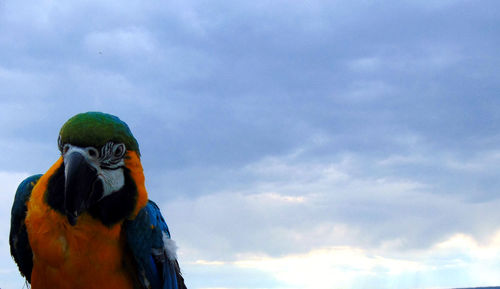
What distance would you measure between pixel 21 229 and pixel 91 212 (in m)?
1.30

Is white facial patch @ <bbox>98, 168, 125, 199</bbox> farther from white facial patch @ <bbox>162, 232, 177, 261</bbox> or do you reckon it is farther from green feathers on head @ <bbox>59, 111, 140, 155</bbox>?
white facial patch @ <bbox>162, 232, 177, 261</bbox>

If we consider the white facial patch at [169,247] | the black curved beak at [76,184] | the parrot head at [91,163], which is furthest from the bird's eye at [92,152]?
the white facial patch at [169,247]

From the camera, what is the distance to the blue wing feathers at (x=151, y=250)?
5664mm

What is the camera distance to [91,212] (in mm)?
5285

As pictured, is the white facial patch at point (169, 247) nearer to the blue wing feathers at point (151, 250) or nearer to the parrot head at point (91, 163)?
the blue wing feathers at point (151, 250)

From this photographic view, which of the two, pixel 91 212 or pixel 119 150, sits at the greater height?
pixel 119 150

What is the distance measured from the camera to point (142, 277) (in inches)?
227

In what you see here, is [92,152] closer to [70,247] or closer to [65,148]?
[65,148]

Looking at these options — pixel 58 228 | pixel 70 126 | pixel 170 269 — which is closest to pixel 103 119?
pixel 70 126

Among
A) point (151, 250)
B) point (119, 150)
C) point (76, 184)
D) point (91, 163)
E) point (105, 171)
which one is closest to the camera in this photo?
point (76, 184)

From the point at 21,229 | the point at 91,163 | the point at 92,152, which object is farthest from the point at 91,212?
the point at 21,229

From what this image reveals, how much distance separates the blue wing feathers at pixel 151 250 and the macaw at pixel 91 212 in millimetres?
12

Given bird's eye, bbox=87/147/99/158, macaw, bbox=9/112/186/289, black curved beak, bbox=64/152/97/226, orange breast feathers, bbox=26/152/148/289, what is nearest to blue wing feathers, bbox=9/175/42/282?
macaw, bbox=9/112/186/289

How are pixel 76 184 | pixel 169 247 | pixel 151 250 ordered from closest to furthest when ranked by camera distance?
pixel 76 184 < pixel 151 250 < pixel 169 247
